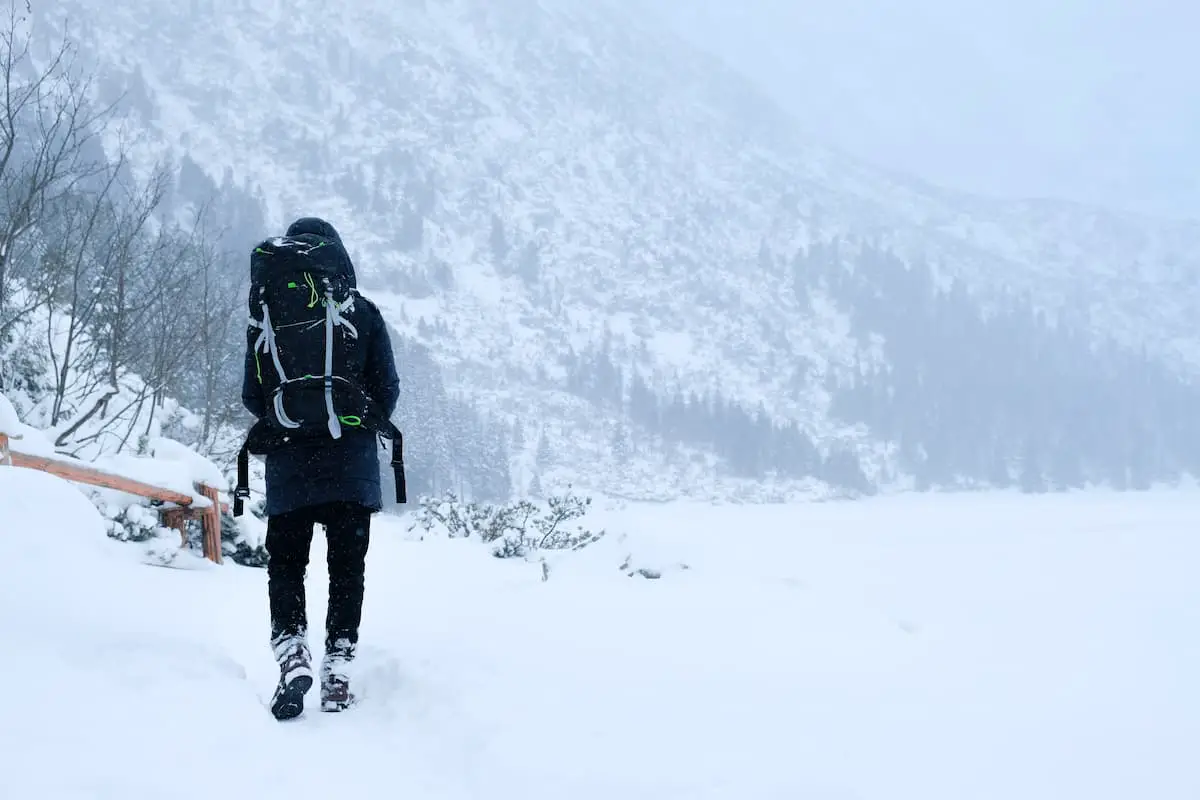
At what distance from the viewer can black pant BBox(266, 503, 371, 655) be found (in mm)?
2682

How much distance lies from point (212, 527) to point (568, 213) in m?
132

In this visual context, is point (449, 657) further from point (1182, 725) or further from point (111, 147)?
point (111, 147)

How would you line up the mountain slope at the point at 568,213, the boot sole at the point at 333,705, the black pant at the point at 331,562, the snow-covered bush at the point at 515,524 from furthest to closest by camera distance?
the mountain slope at the point at 568,213 → the snow-covered bush at the point at 515,524 → the black pant at the point at 331,562 → the boot sole at the point at 333,705

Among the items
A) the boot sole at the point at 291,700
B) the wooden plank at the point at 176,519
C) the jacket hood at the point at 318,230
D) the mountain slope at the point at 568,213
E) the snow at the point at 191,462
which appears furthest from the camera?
the mountain slope at the point at 568,213

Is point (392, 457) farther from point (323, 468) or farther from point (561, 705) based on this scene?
point (561, 705)

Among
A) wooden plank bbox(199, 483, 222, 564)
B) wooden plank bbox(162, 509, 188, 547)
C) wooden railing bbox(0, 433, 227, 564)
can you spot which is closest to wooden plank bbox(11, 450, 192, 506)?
wooden railing bbox(0, 433, 227, 564)

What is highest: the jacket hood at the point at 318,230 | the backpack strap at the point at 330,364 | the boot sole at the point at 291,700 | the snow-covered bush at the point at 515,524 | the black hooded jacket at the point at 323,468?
the jacket hood at the point at 318,230

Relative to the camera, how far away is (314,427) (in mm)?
2586

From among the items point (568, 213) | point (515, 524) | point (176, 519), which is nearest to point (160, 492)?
point (176, 519)

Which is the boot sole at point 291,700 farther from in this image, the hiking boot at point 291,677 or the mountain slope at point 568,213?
the mountain slope at point 568,213

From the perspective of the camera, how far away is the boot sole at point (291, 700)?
2406 millimetres

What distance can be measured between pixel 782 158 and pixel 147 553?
7066 inches

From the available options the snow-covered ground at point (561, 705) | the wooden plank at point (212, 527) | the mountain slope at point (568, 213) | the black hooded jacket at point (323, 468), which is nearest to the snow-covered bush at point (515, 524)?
the wooden plank at point (212, 527)

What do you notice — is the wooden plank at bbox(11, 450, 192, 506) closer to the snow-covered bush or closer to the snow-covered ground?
the snow-covered ground
